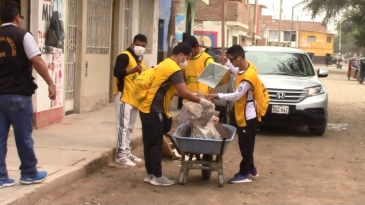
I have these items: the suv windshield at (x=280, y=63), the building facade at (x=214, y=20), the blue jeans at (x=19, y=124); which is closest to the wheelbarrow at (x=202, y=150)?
the blue jeans at (x=19, y=124)

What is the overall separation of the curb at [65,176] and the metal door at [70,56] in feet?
12.0

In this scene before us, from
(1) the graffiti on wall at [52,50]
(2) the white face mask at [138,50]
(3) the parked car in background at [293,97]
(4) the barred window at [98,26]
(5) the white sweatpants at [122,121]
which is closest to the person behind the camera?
(2) the white face mask at [138,50]

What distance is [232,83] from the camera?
12.2 m

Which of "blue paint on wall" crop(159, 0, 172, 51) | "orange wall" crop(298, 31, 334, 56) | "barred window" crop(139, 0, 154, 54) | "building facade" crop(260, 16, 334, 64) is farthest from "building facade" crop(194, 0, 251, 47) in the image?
"orange wall" crop(298, 31, 334, 56)

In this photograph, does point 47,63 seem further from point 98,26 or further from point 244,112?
point 244,112

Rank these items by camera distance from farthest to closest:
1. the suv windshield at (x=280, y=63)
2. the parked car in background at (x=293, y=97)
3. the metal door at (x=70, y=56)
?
the suv windshield at (x=280, y=63), the metal door at (x=70, y=56), the parked car in background at (x=293, y=97)

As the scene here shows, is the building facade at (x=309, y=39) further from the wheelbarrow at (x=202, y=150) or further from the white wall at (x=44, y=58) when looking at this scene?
the wheelbarrow at (x=202, y=150)

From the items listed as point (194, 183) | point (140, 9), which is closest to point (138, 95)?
point (194, 183)

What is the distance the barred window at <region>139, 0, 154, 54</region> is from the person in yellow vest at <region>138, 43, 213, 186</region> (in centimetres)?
1006

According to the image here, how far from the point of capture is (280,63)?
12898 millimetres

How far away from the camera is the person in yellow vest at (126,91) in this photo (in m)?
8.23

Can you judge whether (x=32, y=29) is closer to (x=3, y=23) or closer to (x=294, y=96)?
(x=3, y=23)

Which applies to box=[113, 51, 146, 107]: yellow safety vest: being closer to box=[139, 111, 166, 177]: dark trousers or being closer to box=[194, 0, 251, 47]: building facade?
box=[139, 111, 166, 177]: dark trousers

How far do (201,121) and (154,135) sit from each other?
65 cm
